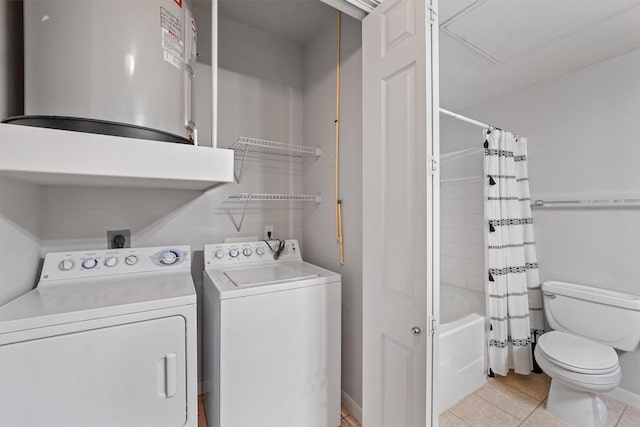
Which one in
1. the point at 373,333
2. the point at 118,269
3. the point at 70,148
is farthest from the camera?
the point at 118,269

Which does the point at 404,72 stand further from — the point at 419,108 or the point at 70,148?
the point at 70,148

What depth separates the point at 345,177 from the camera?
1.74 meters

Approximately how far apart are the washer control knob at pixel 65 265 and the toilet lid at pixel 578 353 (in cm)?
293

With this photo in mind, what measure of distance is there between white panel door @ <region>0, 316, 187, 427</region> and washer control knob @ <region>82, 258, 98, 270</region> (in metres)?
0.60

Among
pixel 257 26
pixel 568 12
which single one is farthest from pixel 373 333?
pixel 257 26

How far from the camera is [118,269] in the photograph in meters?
1.46

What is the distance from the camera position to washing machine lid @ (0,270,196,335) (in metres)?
0.91

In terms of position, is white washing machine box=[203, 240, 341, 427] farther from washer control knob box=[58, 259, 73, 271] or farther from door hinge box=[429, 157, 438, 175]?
door hinge box=[429, 157, 438, 175]

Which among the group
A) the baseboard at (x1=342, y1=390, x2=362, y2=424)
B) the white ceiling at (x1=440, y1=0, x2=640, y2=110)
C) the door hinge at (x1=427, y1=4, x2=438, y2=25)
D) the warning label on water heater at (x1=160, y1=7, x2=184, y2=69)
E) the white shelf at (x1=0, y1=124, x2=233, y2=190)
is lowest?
the baseboard at (x1=342, y1=390, x2=362, y2=424)

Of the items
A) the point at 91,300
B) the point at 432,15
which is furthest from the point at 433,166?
the point at 91,300

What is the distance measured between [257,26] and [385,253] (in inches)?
81.1

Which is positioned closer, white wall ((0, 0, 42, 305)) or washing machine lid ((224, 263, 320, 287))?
white wall ((0, 0, 42, 305))

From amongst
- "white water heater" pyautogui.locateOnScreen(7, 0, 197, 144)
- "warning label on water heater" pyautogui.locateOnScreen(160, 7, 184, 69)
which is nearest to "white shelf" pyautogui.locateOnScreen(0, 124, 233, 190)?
"white water heater" pyautogui.locateOnScreen(7, 0, 197, 144)

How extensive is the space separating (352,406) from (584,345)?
1.65 m
